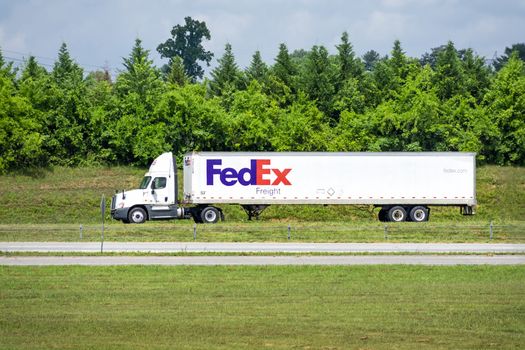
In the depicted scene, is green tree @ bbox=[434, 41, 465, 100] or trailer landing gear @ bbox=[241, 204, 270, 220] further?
green tree @ bbox=[434, 41, 465, 100]

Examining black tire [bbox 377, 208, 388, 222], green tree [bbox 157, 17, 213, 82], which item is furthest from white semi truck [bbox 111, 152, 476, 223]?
green tree [bbox 157, 17, 213, 82]

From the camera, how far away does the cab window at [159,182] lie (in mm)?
48125

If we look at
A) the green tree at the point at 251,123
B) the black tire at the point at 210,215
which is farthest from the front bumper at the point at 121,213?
the green tree at the point at 251,123

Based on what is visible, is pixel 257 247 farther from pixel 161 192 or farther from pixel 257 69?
pixel 257 69

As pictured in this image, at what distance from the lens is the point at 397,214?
49375 mm

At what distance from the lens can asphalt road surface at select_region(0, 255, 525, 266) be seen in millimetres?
29344

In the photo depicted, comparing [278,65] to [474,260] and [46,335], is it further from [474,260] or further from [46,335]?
[46,335]

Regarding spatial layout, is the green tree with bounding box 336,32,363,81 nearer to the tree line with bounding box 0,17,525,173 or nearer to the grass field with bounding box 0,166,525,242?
the tree line with bounding box 0,17,525,173

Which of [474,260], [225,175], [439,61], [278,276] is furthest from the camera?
[439,61]

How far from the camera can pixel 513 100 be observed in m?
67.4

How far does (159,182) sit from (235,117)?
1939cm

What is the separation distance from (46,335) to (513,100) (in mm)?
56138

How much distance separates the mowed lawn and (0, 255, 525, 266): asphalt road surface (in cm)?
187

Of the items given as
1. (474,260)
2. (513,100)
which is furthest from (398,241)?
(513,100)
